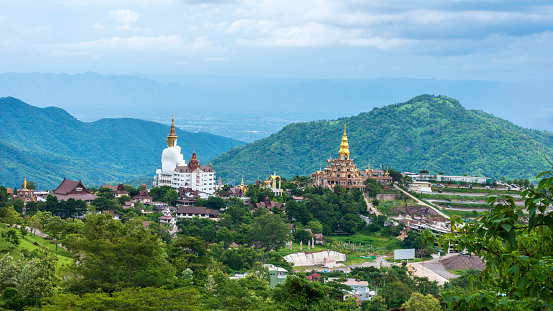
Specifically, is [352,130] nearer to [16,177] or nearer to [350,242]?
[16,177]

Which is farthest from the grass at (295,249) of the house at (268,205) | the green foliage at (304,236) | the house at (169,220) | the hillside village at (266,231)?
the house at (169,220)

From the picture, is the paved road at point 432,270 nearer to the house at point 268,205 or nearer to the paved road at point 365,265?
the paved road at point 365,265

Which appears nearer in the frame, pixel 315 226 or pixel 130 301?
pixel 130 301

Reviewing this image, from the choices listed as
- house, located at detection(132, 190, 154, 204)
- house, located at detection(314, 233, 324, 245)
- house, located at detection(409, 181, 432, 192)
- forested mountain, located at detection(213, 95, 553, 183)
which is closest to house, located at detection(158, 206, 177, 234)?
house, located at detection(132, 190, 154, 204)

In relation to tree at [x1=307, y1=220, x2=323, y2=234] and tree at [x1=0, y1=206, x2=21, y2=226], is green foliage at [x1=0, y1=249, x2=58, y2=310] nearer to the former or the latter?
tree at [x1=0, y1=206, x2=21, y2=226]

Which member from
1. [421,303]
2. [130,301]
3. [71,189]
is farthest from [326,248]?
[130,301]

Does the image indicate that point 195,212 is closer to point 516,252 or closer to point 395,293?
point 395,293

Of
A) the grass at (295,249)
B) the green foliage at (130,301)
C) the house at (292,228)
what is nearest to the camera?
the green foliage at (130,301)
